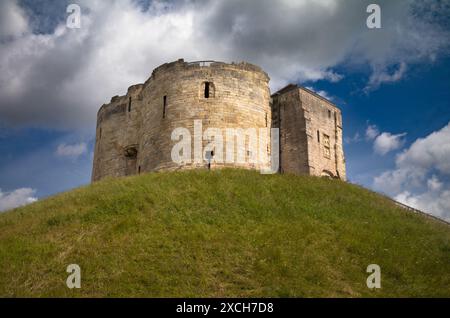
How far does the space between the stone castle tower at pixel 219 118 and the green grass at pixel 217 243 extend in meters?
4.11

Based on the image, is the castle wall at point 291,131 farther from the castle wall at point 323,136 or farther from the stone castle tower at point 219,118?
the castle wall at point 323,136

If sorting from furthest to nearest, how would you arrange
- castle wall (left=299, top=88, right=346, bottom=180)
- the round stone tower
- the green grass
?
castle wall (left=299, top=88, right=346, bottom=180)
the round stone tower
the green grass

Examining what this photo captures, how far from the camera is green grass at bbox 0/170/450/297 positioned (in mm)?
9695

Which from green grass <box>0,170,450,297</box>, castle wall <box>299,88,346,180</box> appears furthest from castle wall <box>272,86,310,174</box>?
green grass <box>0,170,450,297</box>

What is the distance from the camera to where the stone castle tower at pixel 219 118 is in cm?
2064

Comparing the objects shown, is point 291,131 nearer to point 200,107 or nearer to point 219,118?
point 219,118

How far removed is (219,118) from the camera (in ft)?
67.2

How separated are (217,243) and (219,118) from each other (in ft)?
32.4

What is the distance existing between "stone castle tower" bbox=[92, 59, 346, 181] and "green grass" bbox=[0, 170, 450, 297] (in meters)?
4.11

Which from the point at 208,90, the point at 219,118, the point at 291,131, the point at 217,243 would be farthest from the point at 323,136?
the point at 217,243

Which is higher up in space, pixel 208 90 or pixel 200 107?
pixel 208 90

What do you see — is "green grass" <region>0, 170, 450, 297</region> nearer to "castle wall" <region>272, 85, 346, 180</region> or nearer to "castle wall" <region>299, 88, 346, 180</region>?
"castle wall" <region>272, 85, 346, 180</region>
